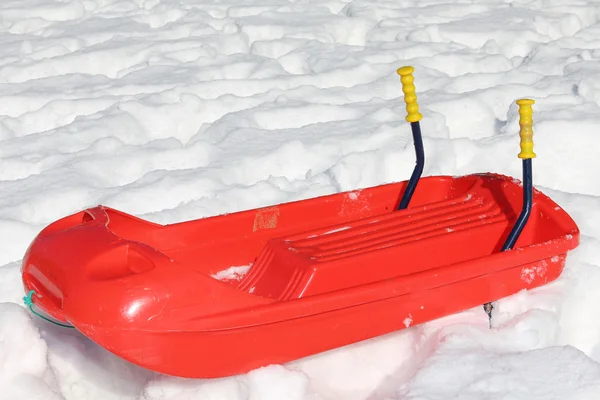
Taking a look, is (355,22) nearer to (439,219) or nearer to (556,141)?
(556,141)

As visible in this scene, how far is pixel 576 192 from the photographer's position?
9.52 feet

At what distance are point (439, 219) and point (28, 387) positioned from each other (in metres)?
1.22

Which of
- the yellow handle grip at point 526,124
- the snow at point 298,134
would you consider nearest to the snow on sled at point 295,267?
the yellow handle grip at point 526,124

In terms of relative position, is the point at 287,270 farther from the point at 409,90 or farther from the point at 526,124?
the point at 526,124

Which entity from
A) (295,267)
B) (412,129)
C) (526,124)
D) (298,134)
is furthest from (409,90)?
(298,134)

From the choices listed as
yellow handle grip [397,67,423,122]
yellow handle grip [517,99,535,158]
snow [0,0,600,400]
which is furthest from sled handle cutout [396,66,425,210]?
snow [0,0,600,400]

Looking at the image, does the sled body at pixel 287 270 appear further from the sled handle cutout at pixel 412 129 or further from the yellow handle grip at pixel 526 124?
the yellow handle grip at pixel 526 124

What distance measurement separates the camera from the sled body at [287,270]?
5.89 ft

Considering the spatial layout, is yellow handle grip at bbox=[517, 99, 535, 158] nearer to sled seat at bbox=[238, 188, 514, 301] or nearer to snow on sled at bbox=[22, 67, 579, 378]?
snow on sled at bbox=[22, 67, 579, 378]

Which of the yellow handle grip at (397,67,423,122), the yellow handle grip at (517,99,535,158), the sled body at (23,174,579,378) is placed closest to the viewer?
the sled body at (23,174,579,378)

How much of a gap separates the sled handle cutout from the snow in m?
0.46

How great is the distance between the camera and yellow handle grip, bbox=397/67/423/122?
2295 millimetres

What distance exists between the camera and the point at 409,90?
2.32 m

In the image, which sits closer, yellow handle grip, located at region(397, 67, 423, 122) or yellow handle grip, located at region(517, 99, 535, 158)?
yellow handle grip, located at region(517, 99, 535, 158)
